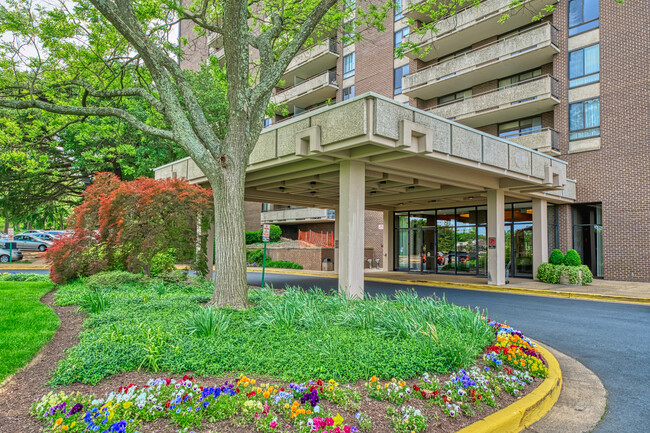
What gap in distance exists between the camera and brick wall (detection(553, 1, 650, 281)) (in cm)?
1862

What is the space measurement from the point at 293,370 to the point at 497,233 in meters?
14.9

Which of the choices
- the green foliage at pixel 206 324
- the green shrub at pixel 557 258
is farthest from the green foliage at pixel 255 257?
the green foliage at pixel 206 324

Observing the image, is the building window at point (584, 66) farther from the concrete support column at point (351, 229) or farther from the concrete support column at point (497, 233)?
the concrete support column at point (351, 229)

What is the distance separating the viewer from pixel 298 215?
119 feet

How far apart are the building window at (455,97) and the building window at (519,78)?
1.99m

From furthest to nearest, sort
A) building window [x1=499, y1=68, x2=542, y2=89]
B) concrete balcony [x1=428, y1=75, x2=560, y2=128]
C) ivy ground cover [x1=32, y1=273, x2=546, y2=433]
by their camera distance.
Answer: building window [x1=499, y1=68, x2=542, y2=89], concrete balcony [x1=428, y1=75, x2=560, y2=128], ivy ground cover [x1=32, y1=273, x2=546, y2=433]

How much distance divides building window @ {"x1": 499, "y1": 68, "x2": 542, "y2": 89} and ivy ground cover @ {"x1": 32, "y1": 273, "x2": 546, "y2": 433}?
68.2ft

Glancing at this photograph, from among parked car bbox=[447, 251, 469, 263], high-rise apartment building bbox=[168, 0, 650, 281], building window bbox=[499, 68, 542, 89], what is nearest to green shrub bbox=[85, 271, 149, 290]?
high-rise apartment building bbox=[168, 0, 650, 281]

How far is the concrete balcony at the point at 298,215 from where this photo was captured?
3428cm

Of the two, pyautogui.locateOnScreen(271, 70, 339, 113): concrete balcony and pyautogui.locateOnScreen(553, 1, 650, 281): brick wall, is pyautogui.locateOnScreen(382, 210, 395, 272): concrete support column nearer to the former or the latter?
pyautogui.locateOnScreen(553, 1, 650, 281): brick wall

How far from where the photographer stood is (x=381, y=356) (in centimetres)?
505

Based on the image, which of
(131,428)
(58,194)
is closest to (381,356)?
(131,428)

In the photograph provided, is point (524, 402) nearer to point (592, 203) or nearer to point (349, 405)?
point (349, 405)

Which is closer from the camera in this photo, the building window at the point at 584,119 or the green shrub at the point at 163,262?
the green shrub at the point at 163,262
